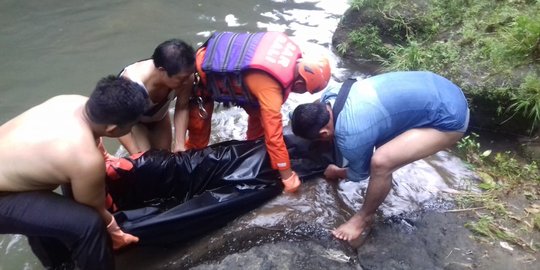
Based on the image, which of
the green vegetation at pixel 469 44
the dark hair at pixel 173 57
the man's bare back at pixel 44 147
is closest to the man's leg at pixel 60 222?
the man's bare back at pixel 44 147

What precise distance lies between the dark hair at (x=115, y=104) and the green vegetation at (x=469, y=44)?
336cm

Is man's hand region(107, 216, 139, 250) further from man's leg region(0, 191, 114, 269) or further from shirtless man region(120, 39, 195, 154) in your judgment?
shirtless man region(120, 39, 195, 154)

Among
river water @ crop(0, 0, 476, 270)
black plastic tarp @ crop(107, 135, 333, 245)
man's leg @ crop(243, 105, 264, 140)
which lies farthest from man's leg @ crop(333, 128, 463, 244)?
man's leg @ crop(243, 105, 264, 140)

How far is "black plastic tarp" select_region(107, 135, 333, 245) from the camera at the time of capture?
2.99 meters

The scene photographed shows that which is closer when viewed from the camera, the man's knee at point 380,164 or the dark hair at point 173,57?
the man's knee at point 380,164

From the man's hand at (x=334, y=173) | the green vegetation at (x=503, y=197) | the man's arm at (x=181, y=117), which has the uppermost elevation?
the man's arm at (x=181, y=117)

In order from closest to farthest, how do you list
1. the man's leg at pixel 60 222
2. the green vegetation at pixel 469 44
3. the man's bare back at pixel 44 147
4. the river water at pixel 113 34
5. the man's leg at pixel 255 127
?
the man's bare back at pixel 44 147 < the man's leg at pixel 60 222 < the man's leg at pixel 255 127 < the green vegetation at pixel 469 44 < the river water at pixel 113 34

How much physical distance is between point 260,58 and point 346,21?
3.49m

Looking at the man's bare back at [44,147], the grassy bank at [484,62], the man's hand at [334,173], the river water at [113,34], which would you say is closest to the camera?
the man's bare back at [44,147]

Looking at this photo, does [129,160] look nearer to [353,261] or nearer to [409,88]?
[353,261]

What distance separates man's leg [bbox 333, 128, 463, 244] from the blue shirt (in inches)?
2.7

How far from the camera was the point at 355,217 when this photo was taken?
310cm

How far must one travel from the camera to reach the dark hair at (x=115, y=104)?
226 cm

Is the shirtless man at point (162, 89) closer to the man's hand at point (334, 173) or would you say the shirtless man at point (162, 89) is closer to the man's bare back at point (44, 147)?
the man's bare back at point (44, 147)
